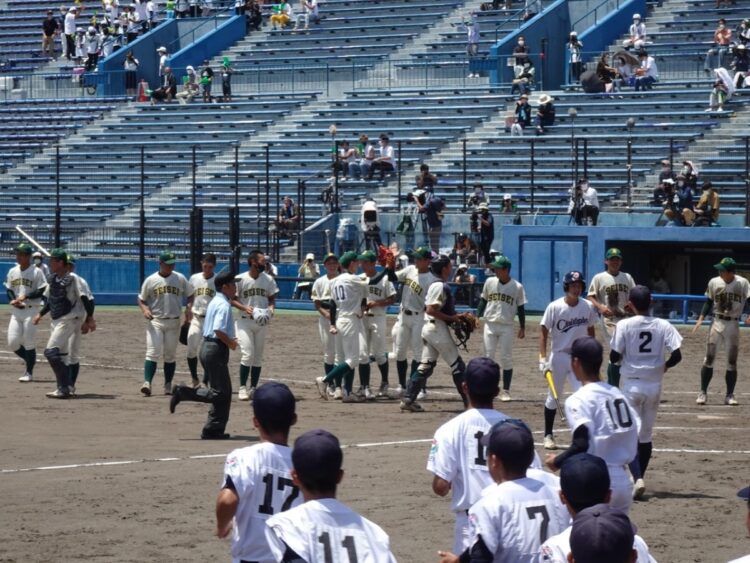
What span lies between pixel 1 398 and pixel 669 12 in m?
28.2

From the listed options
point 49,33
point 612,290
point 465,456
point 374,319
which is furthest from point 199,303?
point 49,33

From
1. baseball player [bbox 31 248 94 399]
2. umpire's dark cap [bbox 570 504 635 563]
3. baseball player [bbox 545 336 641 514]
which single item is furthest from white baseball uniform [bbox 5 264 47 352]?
umpire's dark cap [bbox 570 504 635 563]

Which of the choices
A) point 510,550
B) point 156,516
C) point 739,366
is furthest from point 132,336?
point 510,550

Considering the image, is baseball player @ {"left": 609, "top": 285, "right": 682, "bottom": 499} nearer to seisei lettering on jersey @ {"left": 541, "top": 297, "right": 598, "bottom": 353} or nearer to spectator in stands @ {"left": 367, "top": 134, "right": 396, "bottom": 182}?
seisei lettering on jersey @ {"left": 541, "top": 297, "right": 598, "bottom": 353}

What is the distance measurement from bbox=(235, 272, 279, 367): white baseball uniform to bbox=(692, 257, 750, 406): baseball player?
5936 mm

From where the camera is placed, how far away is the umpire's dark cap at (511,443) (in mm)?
6707

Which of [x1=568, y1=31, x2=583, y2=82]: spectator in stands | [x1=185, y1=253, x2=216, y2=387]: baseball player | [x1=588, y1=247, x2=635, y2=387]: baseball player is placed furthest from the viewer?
[x1=568, y1=31, x2=583, y2=82]: spectator in stands

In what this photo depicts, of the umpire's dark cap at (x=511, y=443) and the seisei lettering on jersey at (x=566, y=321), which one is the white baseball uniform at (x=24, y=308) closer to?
the seisei lettering on jersey at (x=566, y=321)

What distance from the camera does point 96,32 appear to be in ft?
167

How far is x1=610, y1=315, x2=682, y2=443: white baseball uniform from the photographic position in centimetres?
1309

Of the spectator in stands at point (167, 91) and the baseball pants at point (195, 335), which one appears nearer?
→ the baseball pants at point (195, 335)

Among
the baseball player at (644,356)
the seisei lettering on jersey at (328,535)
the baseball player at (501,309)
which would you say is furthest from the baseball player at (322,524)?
the baseball player at (501,309)

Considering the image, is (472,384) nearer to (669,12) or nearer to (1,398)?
(1,398)

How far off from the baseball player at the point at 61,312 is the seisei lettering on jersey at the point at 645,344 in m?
8.99
